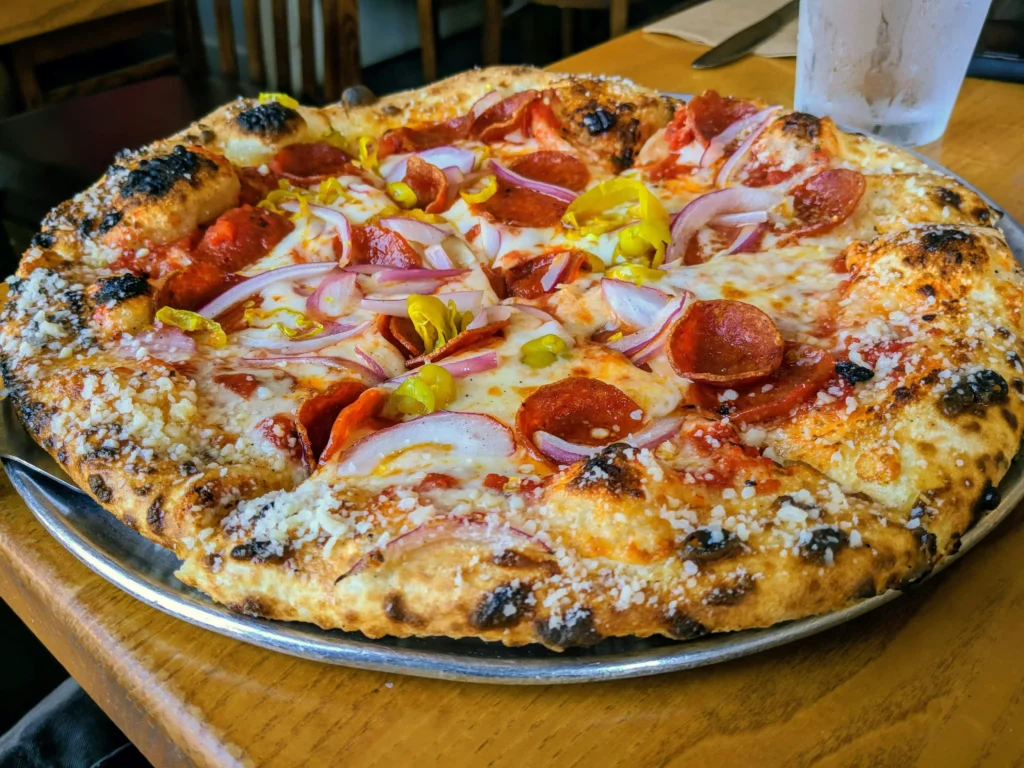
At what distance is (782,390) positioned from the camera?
127 cm

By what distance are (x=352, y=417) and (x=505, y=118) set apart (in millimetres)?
1057

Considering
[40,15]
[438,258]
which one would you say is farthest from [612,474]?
[40,15]

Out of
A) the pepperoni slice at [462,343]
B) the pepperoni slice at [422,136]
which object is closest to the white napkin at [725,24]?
the pepperoni slice at [422,136]

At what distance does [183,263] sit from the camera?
1635mm

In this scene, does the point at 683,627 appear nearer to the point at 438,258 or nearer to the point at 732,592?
the point at 732,592

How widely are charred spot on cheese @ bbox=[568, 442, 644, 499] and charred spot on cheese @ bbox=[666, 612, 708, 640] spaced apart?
14cm

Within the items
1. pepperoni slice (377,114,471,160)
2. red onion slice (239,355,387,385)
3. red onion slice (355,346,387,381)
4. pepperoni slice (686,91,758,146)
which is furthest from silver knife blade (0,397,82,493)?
pepperoni slice (686,91,758,146)

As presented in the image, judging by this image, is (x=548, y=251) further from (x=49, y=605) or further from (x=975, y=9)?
(x=975, y=9)

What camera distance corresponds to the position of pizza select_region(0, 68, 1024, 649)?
990 millimetres

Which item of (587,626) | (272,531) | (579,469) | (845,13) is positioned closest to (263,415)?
(272,531)

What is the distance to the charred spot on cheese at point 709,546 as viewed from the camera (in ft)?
3.20

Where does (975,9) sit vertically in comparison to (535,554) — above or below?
above

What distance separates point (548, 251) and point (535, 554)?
0.78 metres

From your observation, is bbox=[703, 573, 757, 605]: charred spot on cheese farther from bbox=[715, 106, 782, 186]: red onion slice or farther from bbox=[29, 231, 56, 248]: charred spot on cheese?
bbox=[29, 231, 56, 248]: charred spot on cheese
